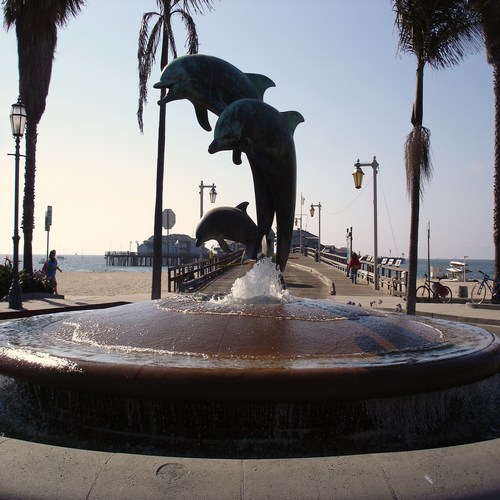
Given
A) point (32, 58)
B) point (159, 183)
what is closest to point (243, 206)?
point (159, 183)

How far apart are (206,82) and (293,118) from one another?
1304 millimetres

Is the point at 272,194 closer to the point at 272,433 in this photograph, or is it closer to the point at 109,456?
the point at 272,433

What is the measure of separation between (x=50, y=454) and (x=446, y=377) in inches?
105

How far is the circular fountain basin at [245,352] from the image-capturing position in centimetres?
342

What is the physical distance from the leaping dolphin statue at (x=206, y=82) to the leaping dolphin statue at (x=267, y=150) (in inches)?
29.9

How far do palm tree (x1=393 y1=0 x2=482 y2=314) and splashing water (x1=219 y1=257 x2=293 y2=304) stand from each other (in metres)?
6.70

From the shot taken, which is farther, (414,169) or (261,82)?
(414,169)

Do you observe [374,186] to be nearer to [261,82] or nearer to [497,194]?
[497,194]

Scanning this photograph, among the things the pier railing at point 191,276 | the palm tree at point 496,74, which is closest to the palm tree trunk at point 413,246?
the palm tree at point 496,74

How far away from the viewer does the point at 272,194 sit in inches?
279

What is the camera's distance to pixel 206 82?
23.1 ft

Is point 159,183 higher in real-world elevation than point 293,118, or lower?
higher

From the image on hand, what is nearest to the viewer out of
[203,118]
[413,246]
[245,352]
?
[245,352]

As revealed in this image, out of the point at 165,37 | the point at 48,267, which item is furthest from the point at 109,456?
the point at 48,267
